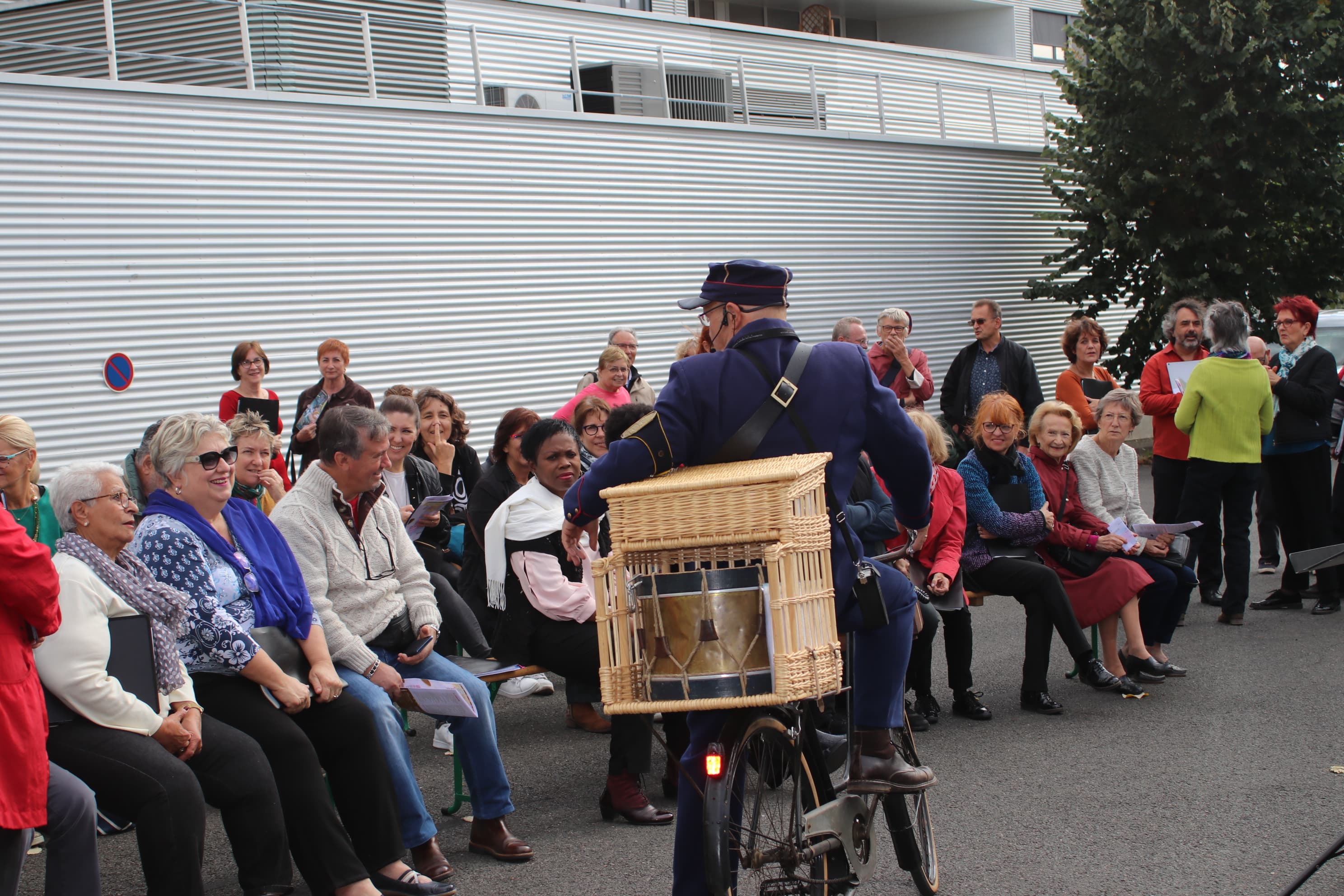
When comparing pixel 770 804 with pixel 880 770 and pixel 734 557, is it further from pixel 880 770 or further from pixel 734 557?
pixel 734 557

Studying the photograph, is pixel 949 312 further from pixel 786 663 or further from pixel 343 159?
pixel 786 663

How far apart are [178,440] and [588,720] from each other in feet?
9.68

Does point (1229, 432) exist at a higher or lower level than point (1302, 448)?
higher

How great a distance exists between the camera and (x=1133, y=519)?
7812mm

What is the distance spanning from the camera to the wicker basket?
3.38m

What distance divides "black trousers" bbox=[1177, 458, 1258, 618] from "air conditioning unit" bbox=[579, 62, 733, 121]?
11963mm

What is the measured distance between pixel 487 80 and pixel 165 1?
17.4 ft

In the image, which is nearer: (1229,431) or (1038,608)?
(1038,608)

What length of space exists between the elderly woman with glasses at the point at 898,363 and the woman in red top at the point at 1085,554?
8.69ft

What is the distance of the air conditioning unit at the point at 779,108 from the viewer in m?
21.7

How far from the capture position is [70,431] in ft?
42.7

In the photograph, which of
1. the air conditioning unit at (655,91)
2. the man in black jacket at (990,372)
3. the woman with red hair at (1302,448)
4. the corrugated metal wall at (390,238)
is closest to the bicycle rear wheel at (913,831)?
the woman with red hair at (1302,448)

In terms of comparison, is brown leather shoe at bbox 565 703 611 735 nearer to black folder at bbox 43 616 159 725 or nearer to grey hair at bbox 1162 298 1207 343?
black folder at bbox 43 616 159 725

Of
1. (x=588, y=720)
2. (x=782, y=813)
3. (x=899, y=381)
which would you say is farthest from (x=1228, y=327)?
(x=782, y=813)
